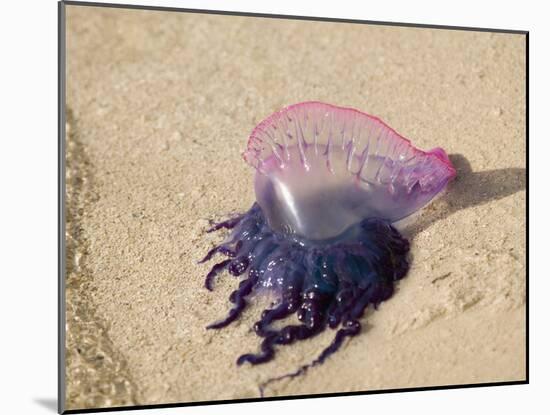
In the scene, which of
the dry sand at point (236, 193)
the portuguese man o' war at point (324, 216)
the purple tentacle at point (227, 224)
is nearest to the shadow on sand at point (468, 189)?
the dry sand at point (236, 193)

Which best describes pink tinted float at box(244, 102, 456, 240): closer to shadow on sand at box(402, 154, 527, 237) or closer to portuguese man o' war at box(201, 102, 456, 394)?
portuguese man o' war at box(201, 102, 456, 394)

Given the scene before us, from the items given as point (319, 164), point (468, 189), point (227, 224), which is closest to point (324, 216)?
point (319, 164)

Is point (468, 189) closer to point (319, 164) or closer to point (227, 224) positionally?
point (319, 164)

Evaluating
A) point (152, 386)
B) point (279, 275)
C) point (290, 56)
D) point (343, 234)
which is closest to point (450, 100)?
point (290, 56)

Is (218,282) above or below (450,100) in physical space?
below

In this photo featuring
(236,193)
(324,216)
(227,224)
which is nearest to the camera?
(324,216)

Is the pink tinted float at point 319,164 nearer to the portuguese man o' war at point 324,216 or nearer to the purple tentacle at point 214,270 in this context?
the portuguese man o' war at point 324,216

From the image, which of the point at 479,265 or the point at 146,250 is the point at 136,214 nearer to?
the point at 146,250
